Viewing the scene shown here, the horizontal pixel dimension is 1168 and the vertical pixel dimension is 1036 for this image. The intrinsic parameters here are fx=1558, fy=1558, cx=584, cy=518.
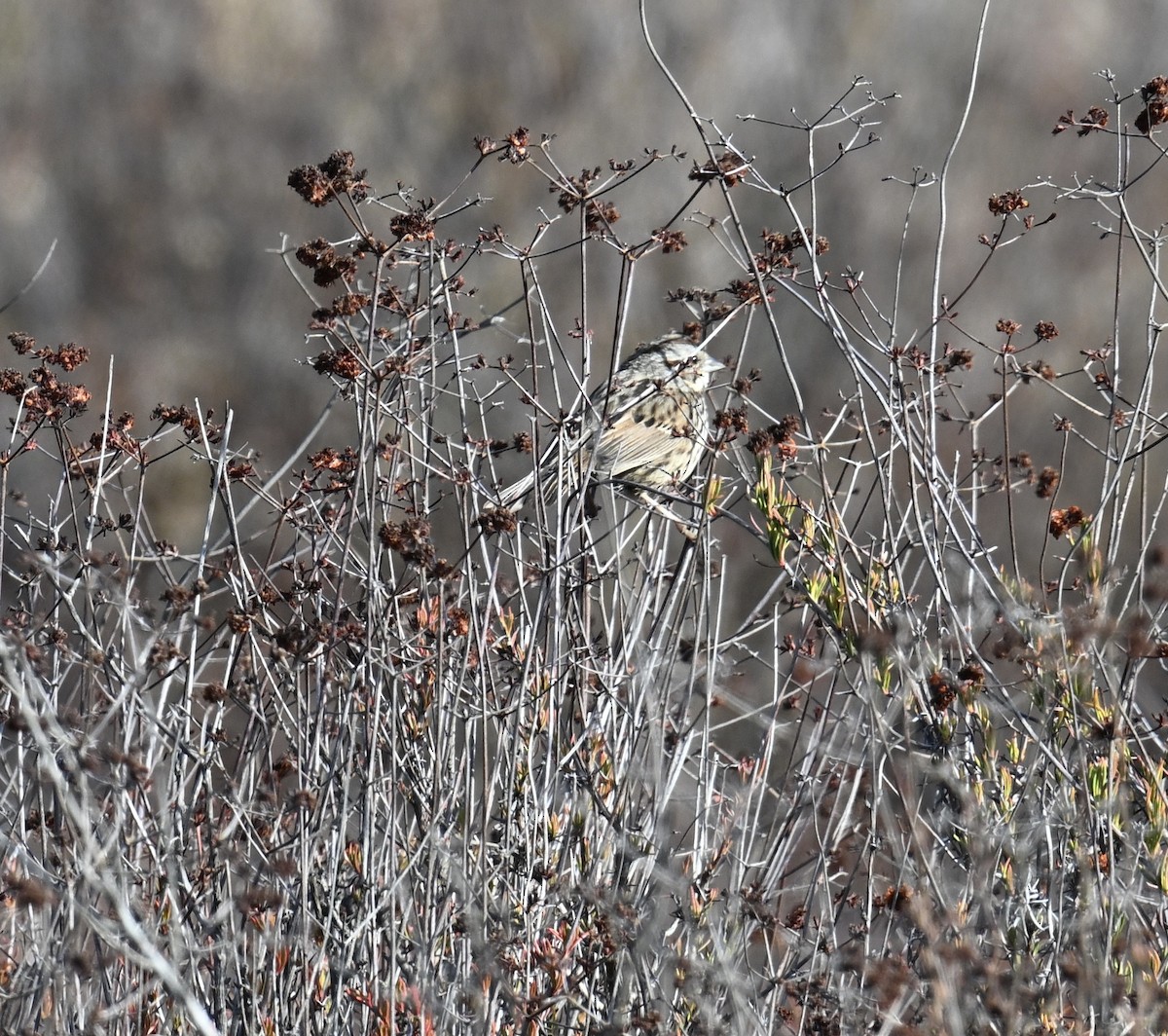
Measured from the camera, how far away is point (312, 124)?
1049cm

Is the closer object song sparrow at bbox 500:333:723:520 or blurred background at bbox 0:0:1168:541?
song sparrow at bbox 500:333:723:520

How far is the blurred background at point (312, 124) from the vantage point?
10094mm

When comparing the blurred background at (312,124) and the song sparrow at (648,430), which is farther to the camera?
the blurred background at (312,124)

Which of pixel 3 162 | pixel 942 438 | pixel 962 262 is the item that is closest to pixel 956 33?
pixel 962 262

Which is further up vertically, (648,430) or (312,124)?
(312,124)

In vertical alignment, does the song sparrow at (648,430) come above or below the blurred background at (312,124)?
below

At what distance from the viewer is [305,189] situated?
2666 millimetres

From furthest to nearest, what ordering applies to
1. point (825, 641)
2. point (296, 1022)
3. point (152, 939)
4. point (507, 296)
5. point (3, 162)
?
1. point (3, 162)
2. point (507, 296)
3. point (825, 641)
4. point (296, 1022)
5. point (152, 939)

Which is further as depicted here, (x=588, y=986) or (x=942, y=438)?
(x=942, y=438)

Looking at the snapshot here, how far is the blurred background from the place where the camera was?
10.1 meters

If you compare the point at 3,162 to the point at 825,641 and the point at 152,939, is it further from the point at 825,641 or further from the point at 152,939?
the point at 152,939

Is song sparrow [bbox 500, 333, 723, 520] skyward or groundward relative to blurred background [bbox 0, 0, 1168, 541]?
groundward

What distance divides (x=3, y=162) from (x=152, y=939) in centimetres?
929

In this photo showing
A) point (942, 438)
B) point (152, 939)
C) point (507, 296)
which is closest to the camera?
point (152, 939)
